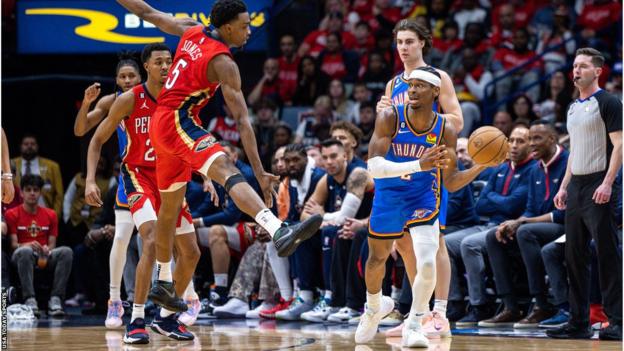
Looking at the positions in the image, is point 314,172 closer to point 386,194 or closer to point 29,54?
point 386,194

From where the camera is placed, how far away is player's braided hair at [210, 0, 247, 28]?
6.30 metres

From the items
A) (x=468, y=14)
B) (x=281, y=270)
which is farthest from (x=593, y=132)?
(x=468, y=14)

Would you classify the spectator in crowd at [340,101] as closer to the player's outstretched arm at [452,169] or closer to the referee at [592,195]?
the referee at [592,195]

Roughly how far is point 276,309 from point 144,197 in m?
3.07

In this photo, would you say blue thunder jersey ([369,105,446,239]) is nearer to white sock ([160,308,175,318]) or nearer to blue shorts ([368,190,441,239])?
blue shorts ([368,190,441,239])

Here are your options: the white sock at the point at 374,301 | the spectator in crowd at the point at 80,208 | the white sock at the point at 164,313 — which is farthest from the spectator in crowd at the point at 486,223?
the spectator in crowd at the point at 80,208

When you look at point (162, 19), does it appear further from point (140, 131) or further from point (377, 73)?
point (377, 73)

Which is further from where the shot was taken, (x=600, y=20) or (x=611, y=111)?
(x=600, y=20)

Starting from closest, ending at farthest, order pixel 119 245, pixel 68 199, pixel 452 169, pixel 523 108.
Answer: pixel 452 169
pixel 119 245
pixel 523 108
pixel 68 199

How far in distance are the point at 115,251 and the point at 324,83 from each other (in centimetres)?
570

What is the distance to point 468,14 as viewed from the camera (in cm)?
1491

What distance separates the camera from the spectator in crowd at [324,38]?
14773 millimetres

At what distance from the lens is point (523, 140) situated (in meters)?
9.46

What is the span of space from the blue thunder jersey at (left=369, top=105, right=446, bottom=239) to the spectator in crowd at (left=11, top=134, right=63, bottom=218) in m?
6.75
